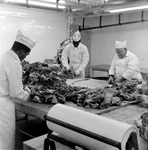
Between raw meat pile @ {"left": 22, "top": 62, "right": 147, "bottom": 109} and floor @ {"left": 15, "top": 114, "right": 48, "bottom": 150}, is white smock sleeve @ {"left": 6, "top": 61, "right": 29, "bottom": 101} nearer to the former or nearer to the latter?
raw meat pile @ {"left": 22, "top": 62, "right": 147, "bottom": 109}

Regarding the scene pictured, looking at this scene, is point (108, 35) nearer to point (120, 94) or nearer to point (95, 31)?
point (95, 31)

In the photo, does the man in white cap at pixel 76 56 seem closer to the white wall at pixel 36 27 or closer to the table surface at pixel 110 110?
the white wall at pixel 36 27

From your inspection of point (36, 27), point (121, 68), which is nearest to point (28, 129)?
point (121, 68)

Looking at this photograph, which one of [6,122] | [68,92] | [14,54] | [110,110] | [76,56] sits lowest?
[6,122]

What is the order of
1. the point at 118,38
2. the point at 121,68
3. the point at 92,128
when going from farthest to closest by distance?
the point at 118,38
the point at 121,68
the point at 92,128

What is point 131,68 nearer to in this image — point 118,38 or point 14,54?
point 14,54

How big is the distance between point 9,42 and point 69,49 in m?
2.81

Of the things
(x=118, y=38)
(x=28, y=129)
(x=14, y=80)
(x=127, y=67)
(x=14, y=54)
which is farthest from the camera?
(x=118, y=38)

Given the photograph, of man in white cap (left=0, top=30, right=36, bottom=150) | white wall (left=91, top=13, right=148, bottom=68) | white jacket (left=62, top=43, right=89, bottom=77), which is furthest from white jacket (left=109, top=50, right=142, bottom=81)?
white wall (left=91, top=13, right=148, bottom=68)

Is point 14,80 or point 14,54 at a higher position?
point 14,54

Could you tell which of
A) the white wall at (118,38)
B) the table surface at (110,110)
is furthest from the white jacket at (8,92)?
the white wall at (118,38)

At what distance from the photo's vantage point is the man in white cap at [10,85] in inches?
108

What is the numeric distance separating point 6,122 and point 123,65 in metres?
3.17

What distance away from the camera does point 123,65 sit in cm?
513
